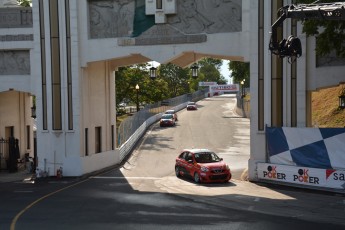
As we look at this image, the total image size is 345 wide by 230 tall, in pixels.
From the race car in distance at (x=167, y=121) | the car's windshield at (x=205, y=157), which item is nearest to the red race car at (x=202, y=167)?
the car's windshield at (x=205, y=157)

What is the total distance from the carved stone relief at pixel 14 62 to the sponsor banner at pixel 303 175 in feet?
45.0

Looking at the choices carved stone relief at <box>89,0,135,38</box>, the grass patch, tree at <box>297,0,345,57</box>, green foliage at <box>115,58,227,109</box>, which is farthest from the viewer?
green foliage at <box>115,58,227,109</box>

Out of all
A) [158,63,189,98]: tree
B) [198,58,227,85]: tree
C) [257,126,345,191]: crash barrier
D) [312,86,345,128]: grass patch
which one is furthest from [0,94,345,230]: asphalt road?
[198,58,227,85]: tree

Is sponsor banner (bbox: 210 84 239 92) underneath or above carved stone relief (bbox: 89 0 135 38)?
underneath

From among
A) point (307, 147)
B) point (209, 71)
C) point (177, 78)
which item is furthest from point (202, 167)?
point (209, 71)

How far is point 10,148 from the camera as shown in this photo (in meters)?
32.4

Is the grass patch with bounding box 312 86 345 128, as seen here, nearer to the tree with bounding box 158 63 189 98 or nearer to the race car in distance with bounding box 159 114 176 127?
the race car in distance with bounding box 159 114 176 127

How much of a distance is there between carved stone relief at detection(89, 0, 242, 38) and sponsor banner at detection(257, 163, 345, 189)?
684 cm

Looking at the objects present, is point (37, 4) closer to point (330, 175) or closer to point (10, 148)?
point (10, 148)

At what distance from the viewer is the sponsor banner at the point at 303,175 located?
21766 mm

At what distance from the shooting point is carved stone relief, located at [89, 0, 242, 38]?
26531 mm

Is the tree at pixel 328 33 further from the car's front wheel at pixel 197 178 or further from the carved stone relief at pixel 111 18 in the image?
the carved stone relief at pixel 111 18

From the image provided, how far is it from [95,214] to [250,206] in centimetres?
543

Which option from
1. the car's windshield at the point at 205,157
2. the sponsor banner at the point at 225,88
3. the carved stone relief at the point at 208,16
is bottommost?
the car's windshield at the point at 205,157
